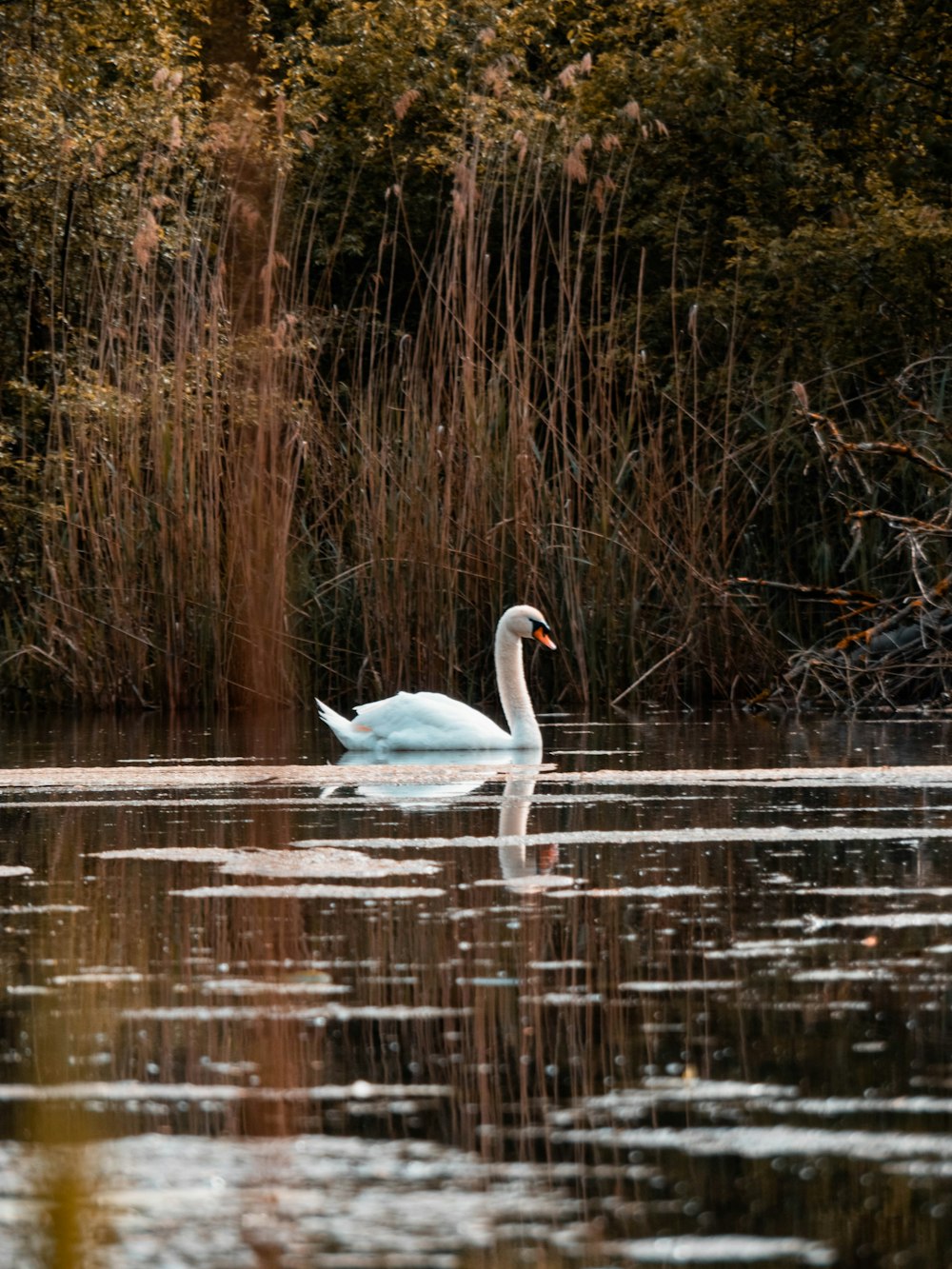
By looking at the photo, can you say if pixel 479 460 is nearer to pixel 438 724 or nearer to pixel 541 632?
pixel 541 632

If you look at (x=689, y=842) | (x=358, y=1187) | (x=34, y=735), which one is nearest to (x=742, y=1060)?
(x=358, y=1187)

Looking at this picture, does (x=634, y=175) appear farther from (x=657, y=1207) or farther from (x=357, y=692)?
(x=657, y=1207)

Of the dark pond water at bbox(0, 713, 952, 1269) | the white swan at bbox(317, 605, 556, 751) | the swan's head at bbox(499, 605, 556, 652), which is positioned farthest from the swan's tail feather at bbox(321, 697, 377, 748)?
the dark pond water at bbox(0, 713, 952, 1269)

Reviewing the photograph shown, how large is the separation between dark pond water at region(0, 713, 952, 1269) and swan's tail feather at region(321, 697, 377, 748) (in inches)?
118

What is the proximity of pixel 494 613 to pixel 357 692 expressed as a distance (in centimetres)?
93

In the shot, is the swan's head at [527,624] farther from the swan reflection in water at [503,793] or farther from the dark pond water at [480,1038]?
the dark pond water at [480,1038]

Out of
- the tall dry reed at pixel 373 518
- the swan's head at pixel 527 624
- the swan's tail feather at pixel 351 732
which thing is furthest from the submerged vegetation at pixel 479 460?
the swan's tail feather at pixel 351 732

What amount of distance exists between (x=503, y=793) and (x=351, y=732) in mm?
2396

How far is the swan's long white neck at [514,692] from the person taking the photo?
965 centimetres

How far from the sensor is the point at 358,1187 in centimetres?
266

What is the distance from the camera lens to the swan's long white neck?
31.7ft

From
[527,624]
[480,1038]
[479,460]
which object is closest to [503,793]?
[527,624]

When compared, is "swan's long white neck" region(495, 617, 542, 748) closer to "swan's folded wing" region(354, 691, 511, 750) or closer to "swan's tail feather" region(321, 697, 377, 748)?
"swan's folded wing" region(354, 691, 511, 750)

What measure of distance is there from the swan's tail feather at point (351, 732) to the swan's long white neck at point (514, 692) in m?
0.61
